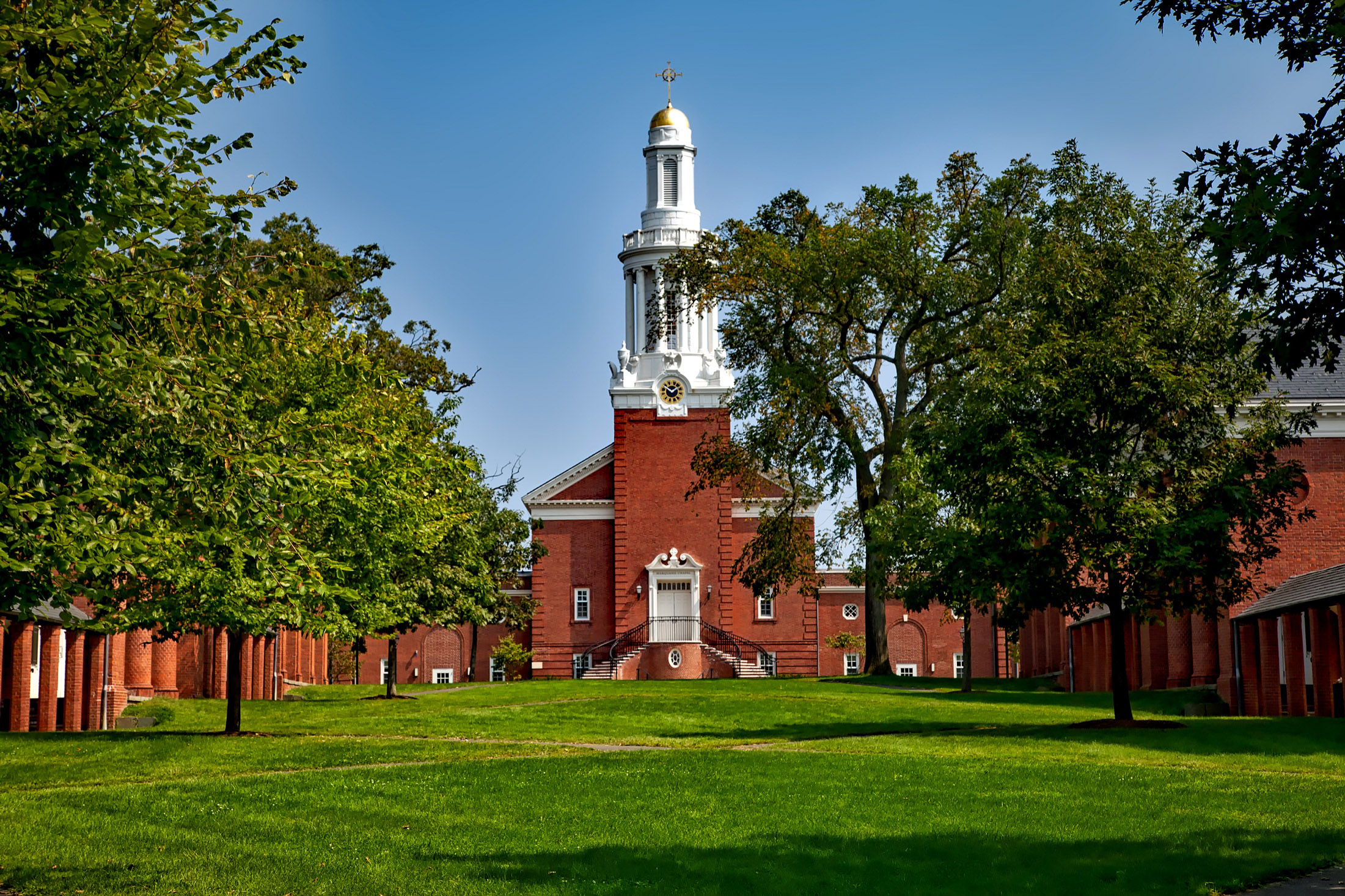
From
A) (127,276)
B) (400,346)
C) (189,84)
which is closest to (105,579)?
(127,276)

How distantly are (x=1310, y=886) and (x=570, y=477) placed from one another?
60.5 meters

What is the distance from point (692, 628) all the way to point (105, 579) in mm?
55070

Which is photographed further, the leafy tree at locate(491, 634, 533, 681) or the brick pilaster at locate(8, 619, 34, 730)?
the leafy tree at locate(491, 634, 533, 681)

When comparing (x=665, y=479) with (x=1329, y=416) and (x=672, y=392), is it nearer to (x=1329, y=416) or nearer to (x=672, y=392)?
(x=672, y=392)

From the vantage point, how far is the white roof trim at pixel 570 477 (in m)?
70.2

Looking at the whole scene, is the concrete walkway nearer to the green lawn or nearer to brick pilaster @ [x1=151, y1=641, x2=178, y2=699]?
the green lawn

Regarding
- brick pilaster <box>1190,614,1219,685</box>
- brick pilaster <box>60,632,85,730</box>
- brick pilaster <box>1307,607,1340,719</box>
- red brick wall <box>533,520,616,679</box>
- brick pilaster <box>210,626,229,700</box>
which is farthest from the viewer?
red brick wall <box>533,520,616,679</box>

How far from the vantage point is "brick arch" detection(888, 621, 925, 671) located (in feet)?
249

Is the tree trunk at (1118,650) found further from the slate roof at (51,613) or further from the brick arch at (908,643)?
the brick arch at (908,643)

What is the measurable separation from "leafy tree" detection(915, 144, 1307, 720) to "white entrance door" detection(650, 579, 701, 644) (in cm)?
4212

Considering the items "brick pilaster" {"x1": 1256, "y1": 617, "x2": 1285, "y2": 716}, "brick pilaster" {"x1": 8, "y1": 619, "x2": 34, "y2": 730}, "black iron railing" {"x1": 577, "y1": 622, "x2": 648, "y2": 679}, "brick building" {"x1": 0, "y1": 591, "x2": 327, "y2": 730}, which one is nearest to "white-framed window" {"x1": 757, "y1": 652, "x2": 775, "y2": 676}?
"black iron railing" {"x1": 577, "y1": 622, "x2": 648, "y2": 679}

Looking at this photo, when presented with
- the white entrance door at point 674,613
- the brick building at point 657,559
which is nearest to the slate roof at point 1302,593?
the brick building at point 657,559

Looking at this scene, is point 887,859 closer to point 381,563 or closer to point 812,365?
point 381,563

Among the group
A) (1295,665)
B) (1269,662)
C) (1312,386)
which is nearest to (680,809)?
(1295,665)
